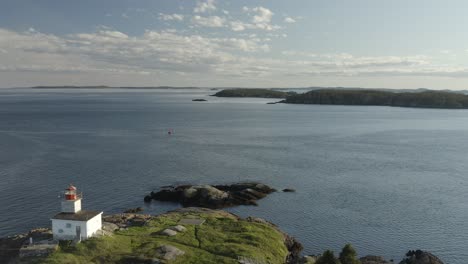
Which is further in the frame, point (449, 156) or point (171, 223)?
point (449, 156)

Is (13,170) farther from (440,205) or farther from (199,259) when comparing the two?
(440,205)

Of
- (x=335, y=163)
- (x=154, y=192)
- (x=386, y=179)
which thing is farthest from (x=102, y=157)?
(x=386, y=179)

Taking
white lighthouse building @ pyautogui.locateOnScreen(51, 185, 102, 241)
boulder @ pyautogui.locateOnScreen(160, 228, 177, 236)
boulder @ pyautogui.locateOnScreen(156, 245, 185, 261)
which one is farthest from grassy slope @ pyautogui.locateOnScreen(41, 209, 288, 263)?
white lighthouse building @ pyautogui.locateOnScreen(51, 185, 102, 241)

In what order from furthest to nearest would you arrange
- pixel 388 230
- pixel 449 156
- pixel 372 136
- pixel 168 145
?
pixel 372 136
pixel 168 145
pixel 449 156
pixel 388 230

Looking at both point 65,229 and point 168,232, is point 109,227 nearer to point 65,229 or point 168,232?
point 65,229

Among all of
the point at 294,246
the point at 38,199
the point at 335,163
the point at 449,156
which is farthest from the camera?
the point at 449,156
